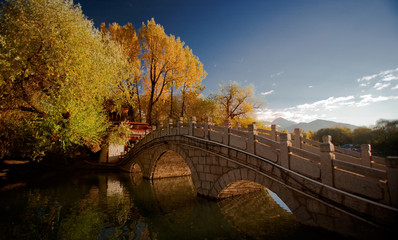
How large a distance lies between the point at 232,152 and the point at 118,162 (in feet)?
49.4

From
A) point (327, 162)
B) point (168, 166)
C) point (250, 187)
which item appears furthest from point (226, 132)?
point (168, 166)

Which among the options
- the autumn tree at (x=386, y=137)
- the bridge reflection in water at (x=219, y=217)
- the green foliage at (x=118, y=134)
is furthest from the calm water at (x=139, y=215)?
the autumn tree at (x=386, y=137)

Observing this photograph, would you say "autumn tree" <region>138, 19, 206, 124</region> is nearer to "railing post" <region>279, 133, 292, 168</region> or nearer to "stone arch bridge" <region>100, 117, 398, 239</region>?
"stone arch bridge" <region>100, 117, 398, 239</region>

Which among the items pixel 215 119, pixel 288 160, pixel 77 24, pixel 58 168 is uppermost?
pixel 77 24

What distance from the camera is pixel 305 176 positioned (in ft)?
18.1

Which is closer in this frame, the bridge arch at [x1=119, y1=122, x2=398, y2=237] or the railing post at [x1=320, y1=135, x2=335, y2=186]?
the bridge arch at [x1=119, y1=122, x2=398, y2=237]

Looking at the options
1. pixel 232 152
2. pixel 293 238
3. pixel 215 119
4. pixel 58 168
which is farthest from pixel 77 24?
pixel 215 119

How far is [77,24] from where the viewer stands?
10609 millimetres

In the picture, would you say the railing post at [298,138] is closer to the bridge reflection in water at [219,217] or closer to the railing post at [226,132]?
the bridge reflection in water at [219,217]

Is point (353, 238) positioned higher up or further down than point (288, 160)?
further down

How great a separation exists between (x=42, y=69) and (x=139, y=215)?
25.8ft

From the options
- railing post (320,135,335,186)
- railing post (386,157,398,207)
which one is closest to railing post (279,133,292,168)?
railing post (320,135,335,186)

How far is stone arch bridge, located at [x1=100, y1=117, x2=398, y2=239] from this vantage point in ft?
13.6

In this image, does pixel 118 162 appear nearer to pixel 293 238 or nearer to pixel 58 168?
pixel 58 168
